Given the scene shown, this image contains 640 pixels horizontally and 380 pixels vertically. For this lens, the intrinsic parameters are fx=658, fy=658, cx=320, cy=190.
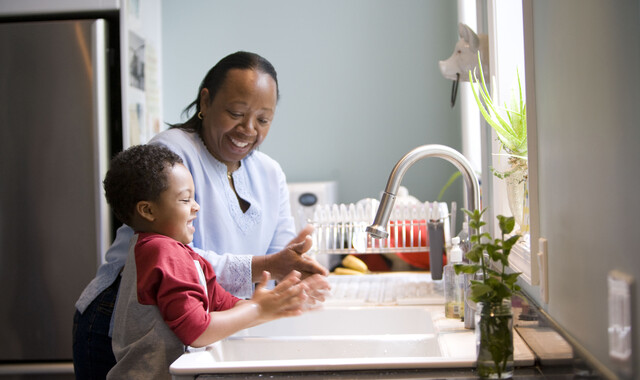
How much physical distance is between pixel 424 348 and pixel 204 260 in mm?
476

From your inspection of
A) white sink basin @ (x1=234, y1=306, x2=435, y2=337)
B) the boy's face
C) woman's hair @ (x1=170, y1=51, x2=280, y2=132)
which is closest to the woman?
woman's hair @ (x1=170, y1=51, x2=280, y2=132)

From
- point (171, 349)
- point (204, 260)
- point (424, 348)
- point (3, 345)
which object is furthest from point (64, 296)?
point (424, 348)

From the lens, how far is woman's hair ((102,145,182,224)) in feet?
3.95

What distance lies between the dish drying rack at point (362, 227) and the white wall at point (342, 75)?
1.28 m

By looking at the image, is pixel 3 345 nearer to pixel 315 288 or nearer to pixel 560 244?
pixel 315 288

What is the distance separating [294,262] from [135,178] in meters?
0.46

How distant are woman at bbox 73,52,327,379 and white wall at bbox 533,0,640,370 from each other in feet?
2.18

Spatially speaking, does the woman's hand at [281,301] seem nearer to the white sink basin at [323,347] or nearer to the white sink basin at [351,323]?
the white sink basin at [323,347]

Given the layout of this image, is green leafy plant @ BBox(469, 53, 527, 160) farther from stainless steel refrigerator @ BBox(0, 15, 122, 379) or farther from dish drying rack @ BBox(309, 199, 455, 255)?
stainless steel refrigerator @ BBox(0, 15, 122, 379)

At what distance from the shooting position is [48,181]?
98.0 inches

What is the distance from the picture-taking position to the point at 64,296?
2496mm

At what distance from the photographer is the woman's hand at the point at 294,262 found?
59.9 inches

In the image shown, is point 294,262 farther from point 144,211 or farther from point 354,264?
point 354,264

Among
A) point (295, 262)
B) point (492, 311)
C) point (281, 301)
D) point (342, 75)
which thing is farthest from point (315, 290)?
point (342, 75)
